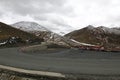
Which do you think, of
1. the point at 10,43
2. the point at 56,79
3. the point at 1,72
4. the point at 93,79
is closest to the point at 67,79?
the point at 56,79

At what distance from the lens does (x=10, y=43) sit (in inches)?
2997

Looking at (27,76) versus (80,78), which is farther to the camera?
(27,76)

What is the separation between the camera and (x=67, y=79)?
13.3m

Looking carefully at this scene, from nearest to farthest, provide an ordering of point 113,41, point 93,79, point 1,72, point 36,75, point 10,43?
point 93,79
point 36,75
point 1,72
point 10,43
point 113,41

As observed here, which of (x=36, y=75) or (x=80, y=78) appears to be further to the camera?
(x=36, y=75)

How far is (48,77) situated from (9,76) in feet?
10.3

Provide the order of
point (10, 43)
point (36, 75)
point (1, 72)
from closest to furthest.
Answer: point (36, 75) < point (1, 72) < point (10, 43)

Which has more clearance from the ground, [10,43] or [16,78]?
[10,43]

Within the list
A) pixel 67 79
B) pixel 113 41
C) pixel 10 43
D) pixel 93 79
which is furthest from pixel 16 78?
pixel 113 41

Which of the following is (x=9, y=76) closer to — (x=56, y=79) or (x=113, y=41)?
(x=56, y=79)

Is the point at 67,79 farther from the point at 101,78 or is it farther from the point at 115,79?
the point at 115,79

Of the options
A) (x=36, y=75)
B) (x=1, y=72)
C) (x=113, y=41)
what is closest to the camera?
(x=36, y=75)

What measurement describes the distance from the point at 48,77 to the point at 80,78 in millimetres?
2080

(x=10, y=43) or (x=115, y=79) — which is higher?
(x=10, y=43)
